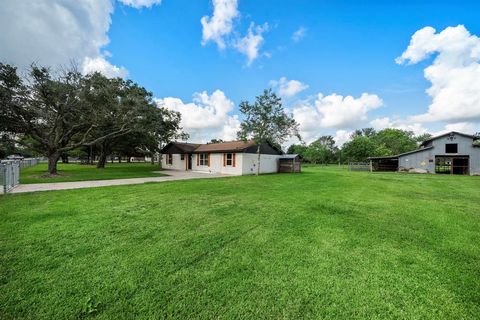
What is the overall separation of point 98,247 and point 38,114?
50.9 feet

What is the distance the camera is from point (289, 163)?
72.5ft

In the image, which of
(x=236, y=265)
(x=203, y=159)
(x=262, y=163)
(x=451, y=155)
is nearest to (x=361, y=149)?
(x=451, y=155)

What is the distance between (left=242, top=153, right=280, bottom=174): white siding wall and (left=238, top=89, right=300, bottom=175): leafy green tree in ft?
3.02

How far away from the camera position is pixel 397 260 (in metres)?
3.13

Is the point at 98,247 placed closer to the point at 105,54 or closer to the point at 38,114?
the point at 105,54

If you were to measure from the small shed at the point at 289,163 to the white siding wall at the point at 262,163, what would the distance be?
1.63 feet

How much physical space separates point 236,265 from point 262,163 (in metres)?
17.9

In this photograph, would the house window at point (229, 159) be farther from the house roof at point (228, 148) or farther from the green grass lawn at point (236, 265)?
the green grass lawn at point (236, 265)

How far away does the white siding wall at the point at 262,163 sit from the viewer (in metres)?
18.7

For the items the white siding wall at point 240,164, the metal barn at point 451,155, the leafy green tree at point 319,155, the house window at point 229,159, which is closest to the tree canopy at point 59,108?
the white siding wall at point 240,164

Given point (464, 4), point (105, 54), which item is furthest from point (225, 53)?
point (464, 4)

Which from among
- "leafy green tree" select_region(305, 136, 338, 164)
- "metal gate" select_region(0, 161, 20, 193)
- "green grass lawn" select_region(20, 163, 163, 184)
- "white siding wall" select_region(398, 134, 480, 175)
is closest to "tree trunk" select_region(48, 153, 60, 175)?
"green grass lawn" select_region(20, 163, 163, 184)

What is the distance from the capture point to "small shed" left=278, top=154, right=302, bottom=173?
21953 mm

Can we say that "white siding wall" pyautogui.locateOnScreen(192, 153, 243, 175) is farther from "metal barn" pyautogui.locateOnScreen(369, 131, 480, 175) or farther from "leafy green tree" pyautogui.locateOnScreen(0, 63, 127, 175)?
"metal barn" pyautogui.locateOnScreen(369, 131, 480, 175)
